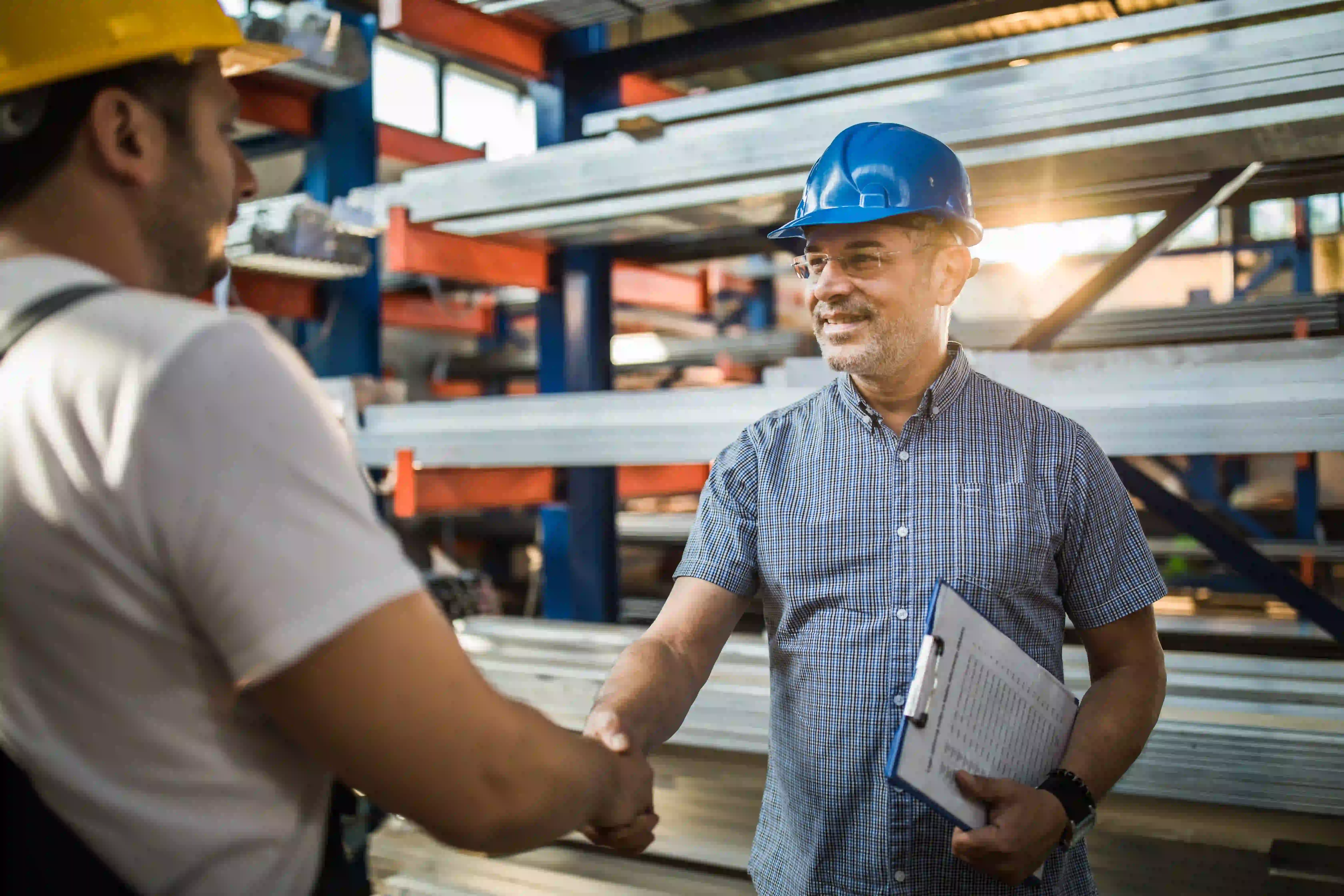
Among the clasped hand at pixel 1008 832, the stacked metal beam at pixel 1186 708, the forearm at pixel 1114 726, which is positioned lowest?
the stacked metal beam at pixel 1186 708

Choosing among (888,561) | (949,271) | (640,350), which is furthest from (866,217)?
(640,350)

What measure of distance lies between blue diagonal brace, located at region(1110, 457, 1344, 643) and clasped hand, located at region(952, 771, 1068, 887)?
1.46 m

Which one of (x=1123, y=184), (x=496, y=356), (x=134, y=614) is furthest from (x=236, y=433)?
(x=496, y=356)

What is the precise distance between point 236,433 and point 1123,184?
8.66 ft

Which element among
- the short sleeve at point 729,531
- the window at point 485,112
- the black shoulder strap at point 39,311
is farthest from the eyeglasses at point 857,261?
the window at point 485,112

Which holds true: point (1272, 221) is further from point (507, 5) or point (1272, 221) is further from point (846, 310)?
point (846, 310)

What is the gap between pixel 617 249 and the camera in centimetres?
395

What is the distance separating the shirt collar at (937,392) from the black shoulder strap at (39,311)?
3.98 feet

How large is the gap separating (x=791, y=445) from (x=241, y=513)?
117 centimetres

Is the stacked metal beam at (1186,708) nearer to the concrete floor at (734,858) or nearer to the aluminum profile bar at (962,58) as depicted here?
the concrete floor at (734,858)

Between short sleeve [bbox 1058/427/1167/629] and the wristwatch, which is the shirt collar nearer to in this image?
short sleeve [bbox 1058/427/1167/629]

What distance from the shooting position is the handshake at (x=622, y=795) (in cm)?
111

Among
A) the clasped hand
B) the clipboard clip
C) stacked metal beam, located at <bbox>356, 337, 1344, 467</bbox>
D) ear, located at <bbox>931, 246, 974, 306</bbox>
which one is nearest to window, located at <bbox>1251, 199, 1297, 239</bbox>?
stacked metal beam, located at <bbox>356, 337, 1344, 467</bbox>

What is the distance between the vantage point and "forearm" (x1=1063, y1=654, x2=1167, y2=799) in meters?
1.57
